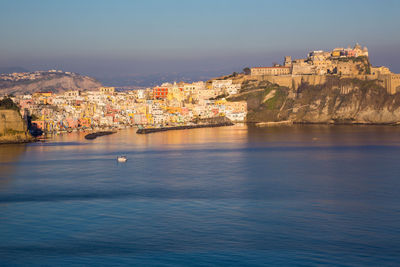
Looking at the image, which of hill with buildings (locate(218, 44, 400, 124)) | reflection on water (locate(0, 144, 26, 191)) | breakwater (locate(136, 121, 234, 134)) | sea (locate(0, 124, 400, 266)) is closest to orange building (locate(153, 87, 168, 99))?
hill with buildings (locate(218, 44, 400, 124))

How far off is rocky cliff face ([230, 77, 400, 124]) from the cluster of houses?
2.38m

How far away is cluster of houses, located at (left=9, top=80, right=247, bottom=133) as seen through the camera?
155ft

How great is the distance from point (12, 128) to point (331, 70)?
3656cm

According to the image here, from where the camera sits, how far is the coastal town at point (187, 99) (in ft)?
162

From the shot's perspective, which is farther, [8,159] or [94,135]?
[94,135]

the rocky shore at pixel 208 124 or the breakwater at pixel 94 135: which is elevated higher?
the rocky shore at pixel 208 124

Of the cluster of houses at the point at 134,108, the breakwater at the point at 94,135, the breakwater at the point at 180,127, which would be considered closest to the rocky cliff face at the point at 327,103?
the cluster of houses at the point at 134,108

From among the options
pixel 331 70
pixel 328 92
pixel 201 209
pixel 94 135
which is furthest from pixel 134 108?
pixel 201 209

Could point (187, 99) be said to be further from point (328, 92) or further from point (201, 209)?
point (201, 209)

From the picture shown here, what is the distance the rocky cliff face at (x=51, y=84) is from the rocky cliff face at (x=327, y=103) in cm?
5629

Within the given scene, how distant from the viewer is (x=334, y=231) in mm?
12727

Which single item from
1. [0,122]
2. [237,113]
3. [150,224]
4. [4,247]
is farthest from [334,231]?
[237,113]

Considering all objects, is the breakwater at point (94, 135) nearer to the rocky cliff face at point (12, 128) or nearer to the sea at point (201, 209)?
the rocky cliff face at point (12, 128)

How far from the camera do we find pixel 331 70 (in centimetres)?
5906
